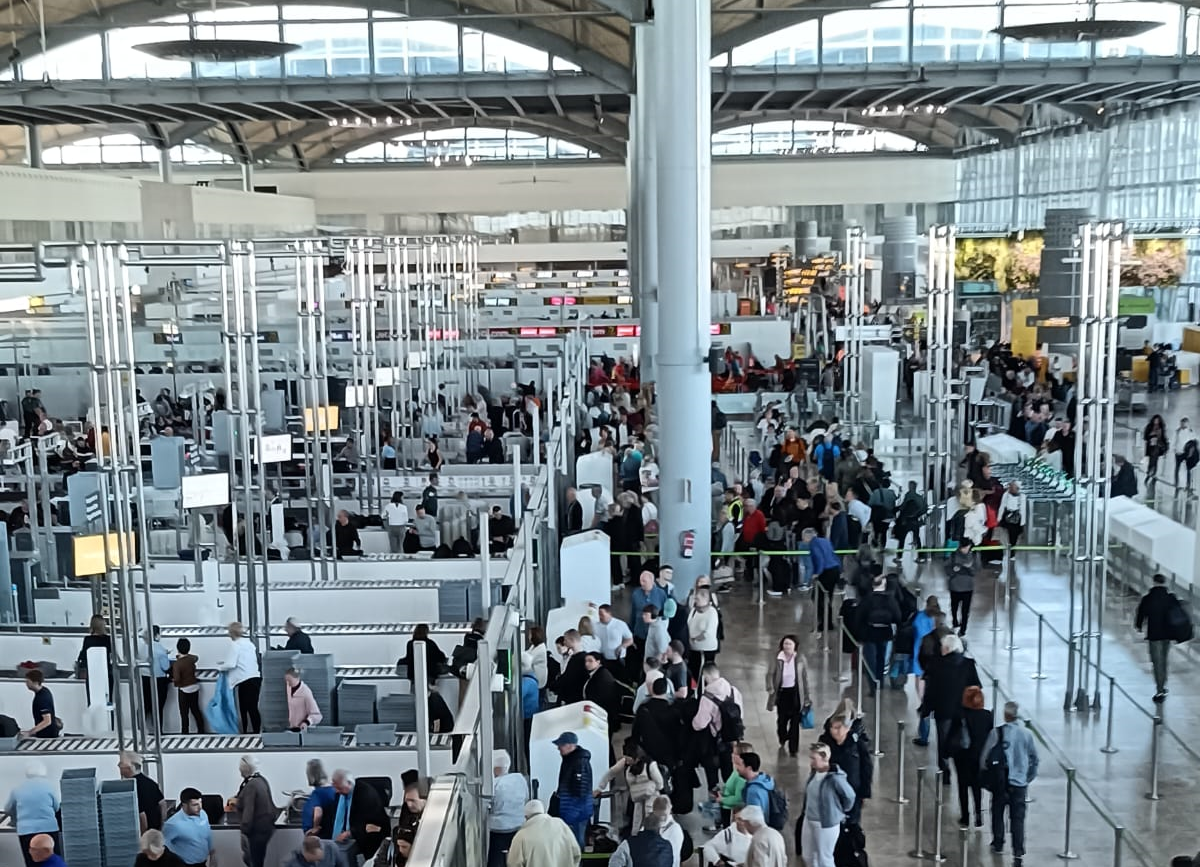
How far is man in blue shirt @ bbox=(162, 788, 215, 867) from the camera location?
802cm

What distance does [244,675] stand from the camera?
35.5 feet

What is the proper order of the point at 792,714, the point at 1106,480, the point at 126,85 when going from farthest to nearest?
the point at 126,85, the point at 1106,480, the point at 792,714

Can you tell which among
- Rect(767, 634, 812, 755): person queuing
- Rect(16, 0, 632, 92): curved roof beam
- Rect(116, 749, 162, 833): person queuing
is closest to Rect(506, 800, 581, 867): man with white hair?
Rect(116, 749, 162, 833): person queuing

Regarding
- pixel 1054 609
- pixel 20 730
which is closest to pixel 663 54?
pixel 1054 609

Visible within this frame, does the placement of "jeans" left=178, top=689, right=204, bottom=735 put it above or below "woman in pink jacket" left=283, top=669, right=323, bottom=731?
below

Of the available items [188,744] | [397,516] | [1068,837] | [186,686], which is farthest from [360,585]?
[1068,837]

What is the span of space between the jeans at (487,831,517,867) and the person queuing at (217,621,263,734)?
3292 mm

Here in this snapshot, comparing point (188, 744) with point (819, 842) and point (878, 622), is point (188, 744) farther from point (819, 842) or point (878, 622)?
A: point (878, 622)

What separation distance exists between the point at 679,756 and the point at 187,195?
23.8 m

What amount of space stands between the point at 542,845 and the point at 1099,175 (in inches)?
1310

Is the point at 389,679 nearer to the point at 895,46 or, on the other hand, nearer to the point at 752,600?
the point at 752,600

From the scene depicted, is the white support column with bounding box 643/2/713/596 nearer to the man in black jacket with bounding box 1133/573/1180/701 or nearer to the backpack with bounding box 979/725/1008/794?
the man in black jacket with bounding box 1133/573/1180/701

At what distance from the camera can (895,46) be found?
93.4 feet

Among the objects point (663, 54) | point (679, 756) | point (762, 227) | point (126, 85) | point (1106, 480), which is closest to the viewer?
point (679, 756)
